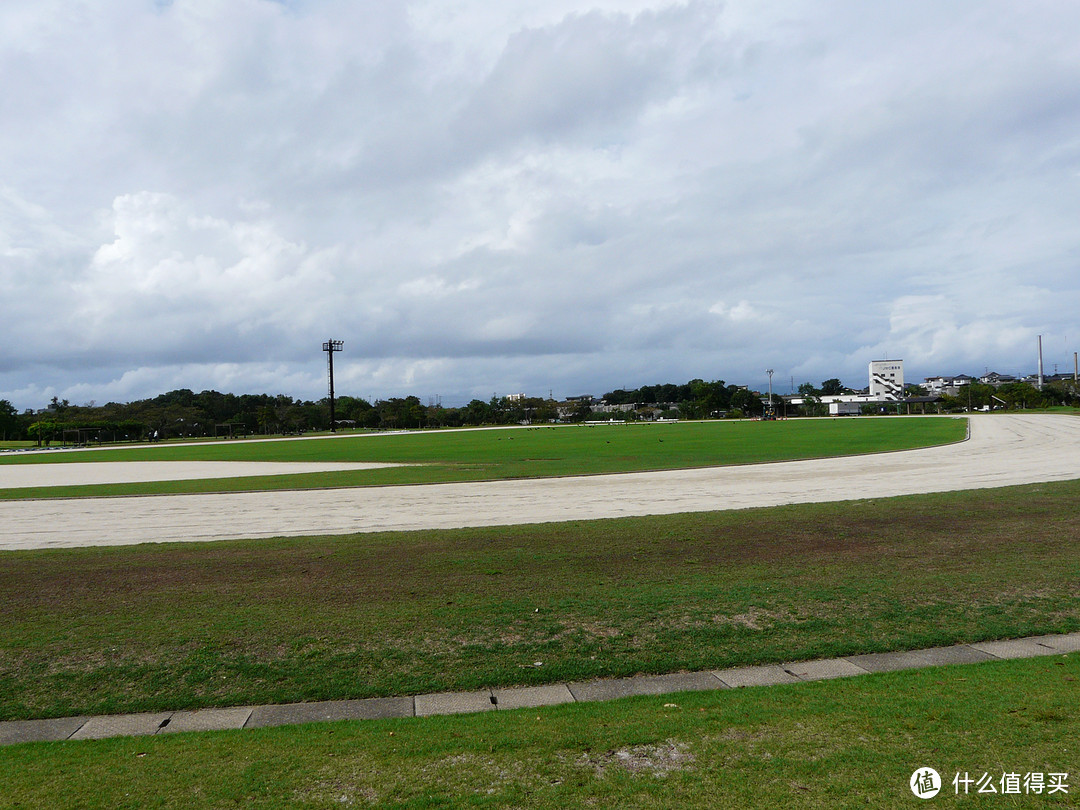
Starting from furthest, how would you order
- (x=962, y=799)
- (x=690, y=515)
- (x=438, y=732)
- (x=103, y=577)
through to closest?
(x=690, y=515) < (x=103, y=577) < (x=438, y=732) < (x=962, y=799)

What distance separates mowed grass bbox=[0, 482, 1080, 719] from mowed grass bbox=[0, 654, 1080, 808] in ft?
3.36

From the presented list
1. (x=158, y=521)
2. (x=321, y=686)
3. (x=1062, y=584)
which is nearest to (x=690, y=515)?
(x=1062, y=584)

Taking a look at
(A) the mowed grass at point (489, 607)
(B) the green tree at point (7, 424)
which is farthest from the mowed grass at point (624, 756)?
(B) the green tree at point (7, 424)

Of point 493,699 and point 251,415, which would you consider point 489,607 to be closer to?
point 493,699

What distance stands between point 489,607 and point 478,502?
36.8 ft

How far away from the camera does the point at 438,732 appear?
506 centimetres

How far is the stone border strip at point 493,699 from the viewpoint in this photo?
217 inches

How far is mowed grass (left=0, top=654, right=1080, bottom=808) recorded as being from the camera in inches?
159

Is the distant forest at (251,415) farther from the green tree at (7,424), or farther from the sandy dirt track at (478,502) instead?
the sandy dirt track at (478,502)

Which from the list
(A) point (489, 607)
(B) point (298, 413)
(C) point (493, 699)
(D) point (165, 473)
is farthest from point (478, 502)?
(B) point (298, 413)

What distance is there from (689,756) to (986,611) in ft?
17.0

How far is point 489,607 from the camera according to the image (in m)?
8.29

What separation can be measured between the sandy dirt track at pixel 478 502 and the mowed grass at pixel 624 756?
1009cm

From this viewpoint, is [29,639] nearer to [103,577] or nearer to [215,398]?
[103,577]
